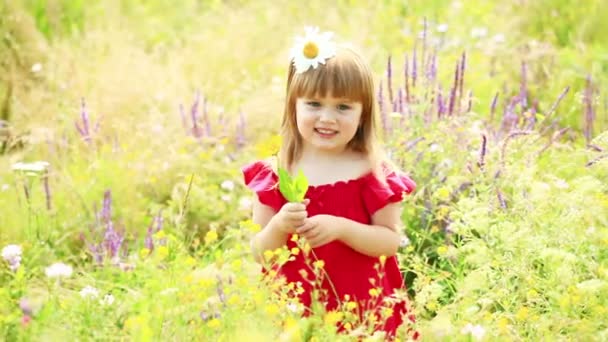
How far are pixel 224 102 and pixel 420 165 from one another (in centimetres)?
207

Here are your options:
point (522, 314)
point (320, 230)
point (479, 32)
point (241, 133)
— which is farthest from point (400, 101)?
point (479, 32)

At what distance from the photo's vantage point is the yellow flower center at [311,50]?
3037 millimetres

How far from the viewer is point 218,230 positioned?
4516 millimetres

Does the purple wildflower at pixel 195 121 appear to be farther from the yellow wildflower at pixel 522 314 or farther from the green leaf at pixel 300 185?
the yellow wildflower at pixel 522 314

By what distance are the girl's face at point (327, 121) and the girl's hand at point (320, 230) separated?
25 cm

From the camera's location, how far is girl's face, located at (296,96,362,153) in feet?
10.0

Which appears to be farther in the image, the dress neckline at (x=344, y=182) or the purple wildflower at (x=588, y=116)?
the purple wildflower at (x=588, y=116)

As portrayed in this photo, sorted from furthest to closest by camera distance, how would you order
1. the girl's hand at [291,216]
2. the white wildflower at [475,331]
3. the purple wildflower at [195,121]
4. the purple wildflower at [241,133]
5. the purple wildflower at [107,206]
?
the purple wildflower at [241,133]
the purple wildflower at [195,121]
the purple wildflower at [107,206]
the girl's hand at [291,216]
the white wildflower at [475,331]

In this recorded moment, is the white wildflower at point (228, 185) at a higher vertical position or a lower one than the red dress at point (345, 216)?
lower

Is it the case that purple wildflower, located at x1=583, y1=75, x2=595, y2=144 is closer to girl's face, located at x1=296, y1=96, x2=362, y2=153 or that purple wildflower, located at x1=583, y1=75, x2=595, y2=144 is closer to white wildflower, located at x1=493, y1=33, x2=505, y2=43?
white wildflower, located at x1=493, y1=33, x2=505, y2=43

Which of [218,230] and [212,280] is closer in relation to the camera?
[212,280]

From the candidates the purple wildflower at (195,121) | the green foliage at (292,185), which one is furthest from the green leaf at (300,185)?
the purple wildflower at (195,121)

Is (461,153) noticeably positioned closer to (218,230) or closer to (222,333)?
(218,230)

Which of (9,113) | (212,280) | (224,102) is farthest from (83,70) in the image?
(212,280)
